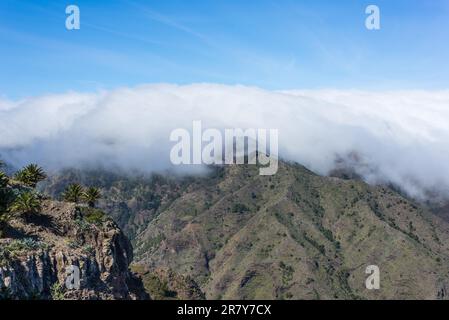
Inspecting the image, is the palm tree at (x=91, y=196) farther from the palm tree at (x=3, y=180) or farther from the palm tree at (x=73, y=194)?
the palm tree at (x=3, y=180)

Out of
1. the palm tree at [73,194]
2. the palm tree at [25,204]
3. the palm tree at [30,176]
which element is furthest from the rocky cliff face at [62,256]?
the palm tree at [30,176]

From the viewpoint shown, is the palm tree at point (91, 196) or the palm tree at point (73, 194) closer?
the palm tree at point (91, 196)

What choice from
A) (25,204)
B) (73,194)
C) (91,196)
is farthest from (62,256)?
(73,194)

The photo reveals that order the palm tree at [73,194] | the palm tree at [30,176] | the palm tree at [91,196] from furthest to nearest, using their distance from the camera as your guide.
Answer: the palm tree at [73,194], the palm tree at [91,196], the palm tree at [30,176]

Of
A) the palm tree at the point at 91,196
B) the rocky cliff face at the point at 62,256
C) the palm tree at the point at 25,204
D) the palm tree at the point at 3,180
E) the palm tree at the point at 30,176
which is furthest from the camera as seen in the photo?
the palm tree at the point at 91,196

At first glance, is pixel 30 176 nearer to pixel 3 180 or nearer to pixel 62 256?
pixel 3 180
